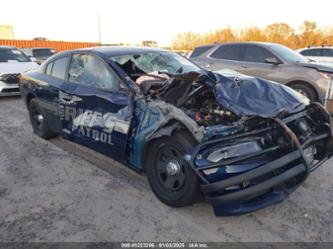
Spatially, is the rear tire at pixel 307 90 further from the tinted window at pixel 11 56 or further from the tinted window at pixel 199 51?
the tinted window at pixel 11 56

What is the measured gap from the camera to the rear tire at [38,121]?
474 centimetres

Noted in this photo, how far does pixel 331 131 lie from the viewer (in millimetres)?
2889

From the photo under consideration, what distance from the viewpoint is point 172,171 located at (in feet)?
8.86

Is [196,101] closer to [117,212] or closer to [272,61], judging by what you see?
[117,212]

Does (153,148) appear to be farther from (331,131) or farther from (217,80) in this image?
(331,131)

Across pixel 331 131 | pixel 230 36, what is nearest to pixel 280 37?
pixel 230 36

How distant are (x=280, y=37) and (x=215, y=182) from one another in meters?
31.6

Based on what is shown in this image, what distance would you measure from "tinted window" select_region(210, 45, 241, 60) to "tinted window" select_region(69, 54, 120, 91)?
15.2 ft

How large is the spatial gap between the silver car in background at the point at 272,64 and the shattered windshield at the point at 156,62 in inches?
127

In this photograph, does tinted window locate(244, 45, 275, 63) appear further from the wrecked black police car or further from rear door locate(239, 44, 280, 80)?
the wrecked black police car

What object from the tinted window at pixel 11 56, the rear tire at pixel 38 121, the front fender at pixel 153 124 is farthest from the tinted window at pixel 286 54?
the tinted window at pixel 11 56

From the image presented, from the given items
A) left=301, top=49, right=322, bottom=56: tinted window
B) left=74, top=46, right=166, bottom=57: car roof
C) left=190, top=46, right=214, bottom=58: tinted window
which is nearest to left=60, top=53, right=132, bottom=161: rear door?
left=74, top=46, right=166, bottom=57: car roof

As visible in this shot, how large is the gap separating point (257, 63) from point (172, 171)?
5.14 m

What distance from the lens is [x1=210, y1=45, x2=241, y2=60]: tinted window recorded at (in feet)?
24.2
